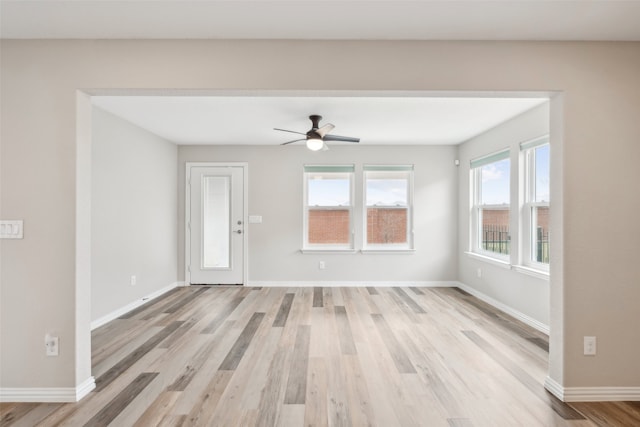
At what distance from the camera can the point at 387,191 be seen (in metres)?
5.84

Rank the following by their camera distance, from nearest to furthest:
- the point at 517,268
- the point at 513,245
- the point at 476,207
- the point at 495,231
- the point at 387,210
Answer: the point at 517,268 < the point at 513,245 < the point at 495,231 < the point at 476,207 < the point at 387,210

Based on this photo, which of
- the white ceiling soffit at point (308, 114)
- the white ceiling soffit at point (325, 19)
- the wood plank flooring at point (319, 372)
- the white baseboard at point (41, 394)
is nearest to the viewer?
the white ceiling soffit at point (325, 19)

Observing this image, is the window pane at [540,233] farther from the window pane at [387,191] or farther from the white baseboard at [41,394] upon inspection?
the white baseboard at [41,394]

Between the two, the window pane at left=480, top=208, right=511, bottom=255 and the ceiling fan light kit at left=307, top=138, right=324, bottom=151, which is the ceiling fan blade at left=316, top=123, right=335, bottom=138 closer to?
the ceiling fan light kit at left=307, top=138, right=324, bottom=151

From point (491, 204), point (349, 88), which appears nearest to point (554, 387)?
point (349, 88)

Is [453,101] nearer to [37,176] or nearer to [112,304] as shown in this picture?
[37,176]

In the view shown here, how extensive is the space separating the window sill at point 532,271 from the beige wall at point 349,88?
128cm

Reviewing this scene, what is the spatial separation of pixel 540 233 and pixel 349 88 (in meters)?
3.06

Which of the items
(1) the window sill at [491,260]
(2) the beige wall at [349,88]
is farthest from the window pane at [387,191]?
(2) the beige wall at [349,88]

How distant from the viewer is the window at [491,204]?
448cm

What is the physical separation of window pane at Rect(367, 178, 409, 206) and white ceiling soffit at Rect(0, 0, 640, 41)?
3635 mm

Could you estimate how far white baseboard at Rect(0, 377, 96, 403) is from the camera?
2242 mm

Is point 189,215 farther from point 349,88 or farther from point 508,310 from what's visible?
point 508,310

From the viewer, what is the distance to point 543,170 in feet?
12.4
